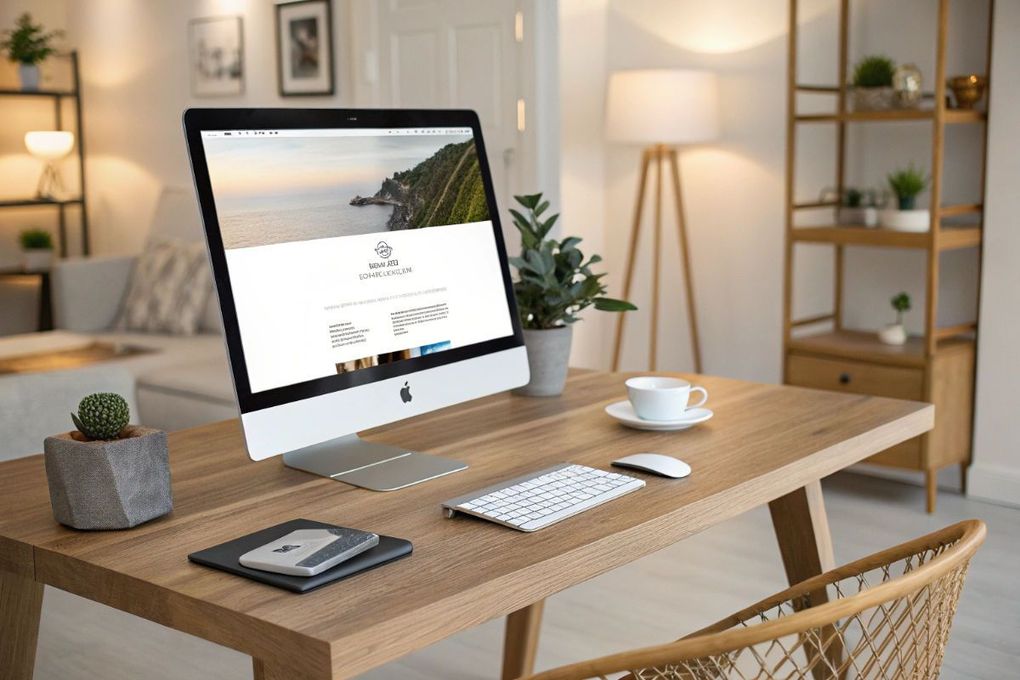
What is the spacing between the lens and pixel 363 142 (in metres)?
1.68

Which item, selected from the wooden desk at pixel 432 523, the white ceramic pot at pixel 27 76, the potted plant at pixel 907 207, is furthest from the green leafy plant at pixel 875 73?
the white ceramic pot at pixel 27 76

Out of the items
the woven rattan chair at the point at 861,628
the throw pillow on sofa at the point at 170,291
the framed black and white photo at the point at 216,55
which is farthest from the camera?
the framed black and white photo at the point at 216,55

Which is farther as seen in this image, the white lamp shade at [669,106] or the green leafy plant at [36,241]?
the green leafy plant at [36,241]

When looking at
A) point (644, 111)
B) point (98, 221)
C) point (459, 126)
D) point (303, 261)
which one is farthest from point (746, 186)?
point (98, 221)

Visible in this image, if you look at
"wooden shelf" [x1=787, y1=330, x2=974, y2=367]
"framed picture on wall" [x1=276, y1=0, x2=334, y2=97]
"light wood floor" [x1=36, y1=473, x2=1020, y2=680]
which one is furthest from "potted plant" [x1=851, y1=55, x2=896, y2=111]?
"framed picture on wall" [x1=276, y1=0, x2=334, y2=97]

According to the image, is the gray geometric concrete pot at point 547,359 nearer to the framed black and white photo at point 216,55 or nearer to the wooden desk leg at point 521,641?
the wooden desk leg at point 521,641

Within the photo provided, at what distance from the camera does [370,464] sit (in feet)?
5.45

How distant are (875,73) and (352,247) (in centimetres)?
255

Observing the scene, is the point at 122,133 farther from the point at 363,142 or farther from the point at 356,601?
the point at 356,601

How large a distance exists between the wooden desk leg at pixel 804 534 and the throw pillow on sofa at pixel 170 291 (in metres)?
3.13

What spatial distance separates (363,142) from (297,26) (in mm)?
3684

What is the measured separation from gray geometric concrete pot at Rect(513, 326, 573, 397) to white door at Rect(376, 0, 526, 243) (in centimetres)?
209

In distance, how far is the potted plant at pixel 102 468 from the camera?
4.36 feet

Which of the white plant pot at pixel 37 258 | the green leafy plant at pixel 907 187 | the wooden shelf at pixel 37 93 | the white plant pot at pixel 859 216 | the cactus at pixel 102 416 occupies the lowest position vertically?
the white plant pot at pixel 37 258
